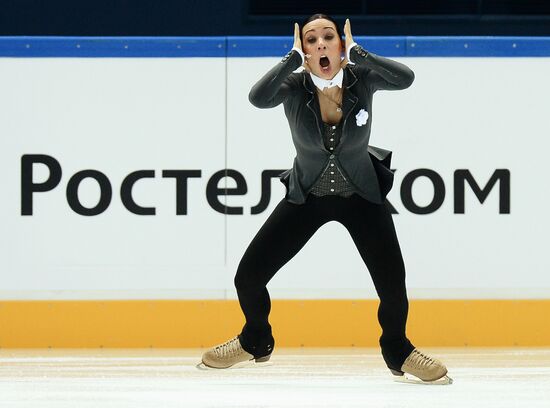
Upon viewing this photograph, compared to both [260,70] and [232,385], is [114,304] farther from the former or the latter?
[232,385]

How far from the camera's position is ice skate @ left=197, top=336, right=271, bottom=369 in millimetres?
5160

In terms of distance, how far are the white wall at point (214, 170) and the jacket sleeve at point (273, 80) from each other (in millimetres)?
1836

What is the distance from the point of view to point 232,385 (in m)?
4.90

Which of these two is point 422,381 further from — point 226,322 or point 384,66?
point 226,322

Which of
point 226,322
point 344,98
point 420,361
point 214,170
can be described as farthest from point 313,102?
point 226,322

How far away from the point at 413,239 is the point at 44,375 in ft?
6.91

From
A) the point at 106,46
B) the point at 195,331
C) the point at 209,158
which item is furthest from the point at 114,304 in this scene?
the point at 106,46

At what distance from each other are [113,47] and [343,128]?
7.15ft

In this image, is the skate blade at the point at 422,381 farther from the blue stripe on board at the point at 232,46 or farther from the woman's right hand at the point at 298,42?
the blue stripe on board at the point at 232,46

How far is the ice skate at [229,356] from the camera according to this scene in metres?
5.16

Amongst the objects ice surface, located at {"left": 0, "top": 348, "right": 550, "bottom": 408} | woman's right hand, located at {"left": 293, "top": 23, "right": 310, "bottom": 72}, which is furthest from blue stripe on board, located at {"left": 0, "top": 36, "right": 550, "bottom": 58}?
woman's right hand, located at {"left": 293, "top": 23, "right": 310, "bottom": 72}

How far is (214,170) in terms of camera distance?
6.59 meters

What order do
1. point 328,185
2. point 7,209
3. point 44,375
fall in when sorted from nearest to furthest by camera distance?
point 328,185, point 44,375, point 7,209

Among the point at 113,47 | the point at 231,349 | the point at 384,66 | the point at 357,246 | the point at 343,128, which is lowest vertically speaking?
the point at 231,349
